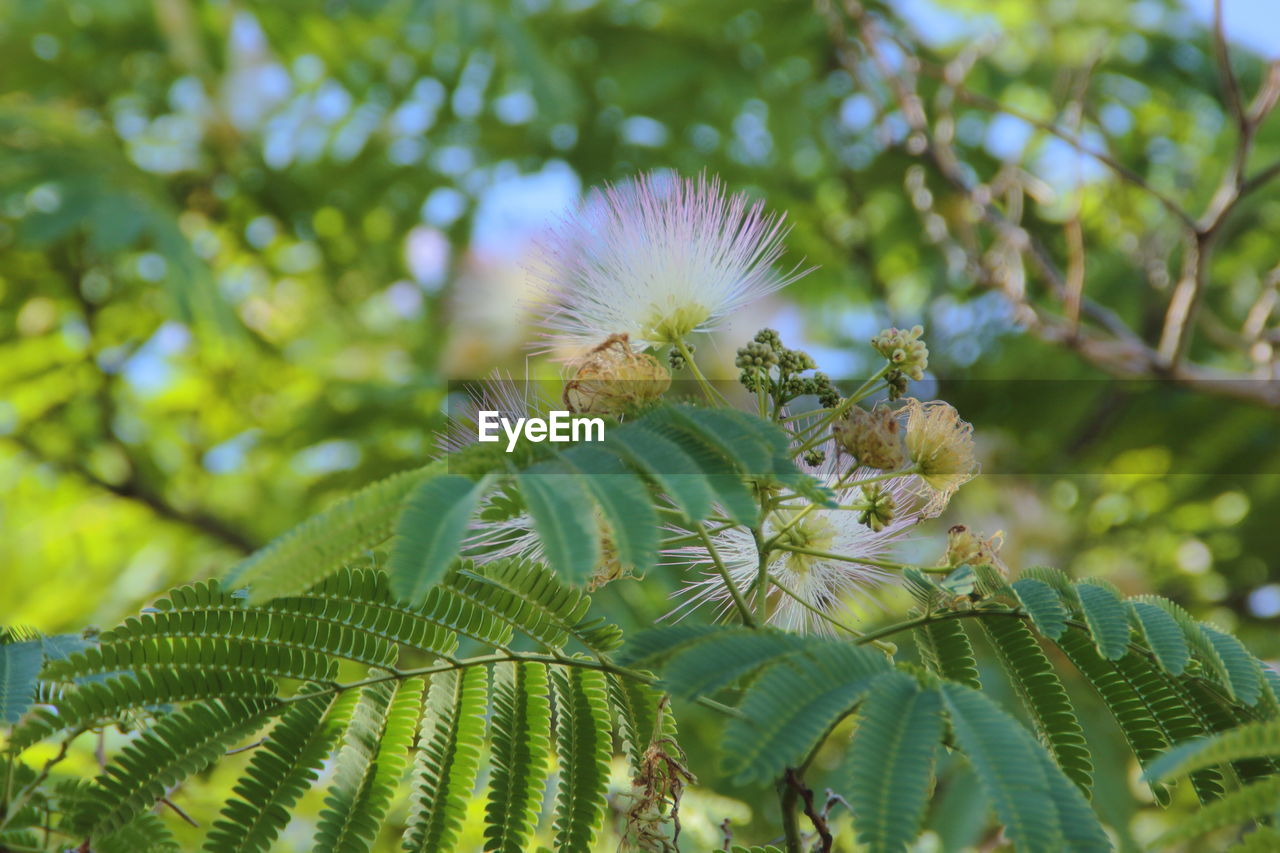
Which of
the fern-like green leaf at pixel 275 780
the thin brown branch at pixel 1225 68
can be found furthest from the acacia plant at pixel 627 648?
the thin brown branch at pixel 1225 68

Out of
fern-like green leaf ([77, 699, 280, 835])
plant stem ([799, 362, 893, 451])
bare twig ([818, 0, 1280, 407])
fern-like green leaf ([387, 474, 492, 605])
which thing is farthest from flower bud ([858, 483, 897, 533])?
bare twig ([818, 0, 1280, 407])

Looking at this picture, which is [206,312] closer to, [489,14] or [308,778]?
[489,14]

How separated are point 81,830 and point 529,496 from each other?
0.68 meters

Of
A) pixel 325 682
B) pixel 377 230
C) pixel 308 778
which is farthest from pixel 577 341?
pixel 377 230

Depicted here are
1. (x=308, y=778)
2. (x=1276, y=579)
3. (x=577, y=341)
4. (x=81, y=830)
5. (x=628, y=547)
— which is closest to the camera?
(x=628, y=547)

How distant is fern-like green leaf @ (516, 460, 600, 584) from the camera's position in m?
1.14

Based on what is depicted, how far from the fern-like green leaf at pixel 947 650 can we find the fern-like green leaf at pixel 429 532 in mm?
669

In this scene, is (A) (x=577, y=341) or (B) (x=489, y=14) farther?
(B) (x=489, y=14)

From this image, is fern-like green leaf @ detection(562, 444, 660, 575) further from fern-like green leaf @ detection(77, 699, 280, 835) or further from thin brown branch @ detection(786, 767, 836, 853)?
fern-like green leaf @ detection(77, 699, 280, 835)

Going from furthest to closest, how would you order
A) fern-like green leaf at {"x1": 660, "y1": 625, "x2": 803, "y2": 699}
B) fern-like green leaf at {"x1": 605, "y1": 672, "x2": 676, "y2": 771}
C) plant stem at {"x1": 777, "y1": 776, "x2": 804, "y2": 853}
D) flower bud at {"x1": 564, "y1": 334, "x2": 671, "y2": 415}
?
fern-like green leaf at {"x1": 605, "y1": 672, "x2": 676, "y2": 771} → flower bud at {"x1": 564, "y1": 334, "x2": 671, "y2": 415} → plant stem at {"x1": 777, "y1": 776, "x2": 804, "y2": 853} → fern-like green leaf at {"x1": 660, "y1": 625, "x2": 803, "y2": 699}

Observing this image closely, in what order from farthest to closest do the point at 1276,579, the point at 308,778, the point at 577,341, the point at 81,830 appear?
the point at 1276,579 → the point at 577,341 → the point at 308,778 → the point at 81,830

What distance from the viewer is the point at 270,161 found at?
568cm

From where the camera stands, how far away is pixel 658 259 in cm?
172

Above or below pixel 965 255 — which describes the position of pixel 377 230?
above
